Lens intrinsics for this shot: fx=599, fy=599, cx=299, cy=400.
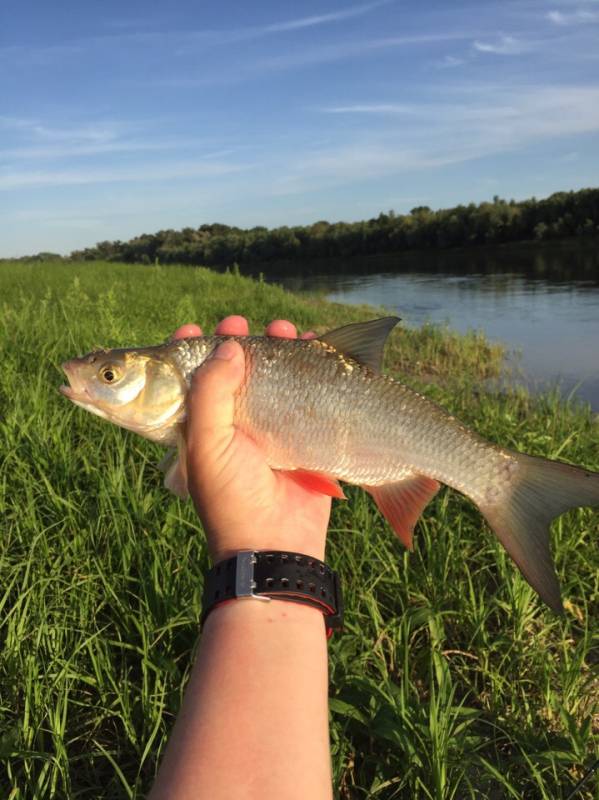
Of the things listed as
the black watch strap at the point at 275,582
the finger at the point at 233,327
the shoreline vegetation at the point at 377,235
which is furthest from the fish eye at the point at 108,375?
the shoreline vegetation at the point at 377,235

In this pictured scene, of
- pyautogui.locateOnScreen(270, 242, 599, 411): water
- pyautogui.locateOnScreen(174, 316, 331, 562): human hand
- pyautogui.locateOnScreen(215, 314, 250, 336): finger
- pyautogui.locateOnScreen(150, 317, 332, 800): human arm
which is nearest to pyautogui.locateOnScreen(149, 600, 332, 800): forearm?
pyautogui.locateOnScreen(150, 317, 332, 800): human arm

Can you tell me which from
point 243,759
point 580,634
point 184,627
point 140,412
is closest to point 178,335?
point 140,412

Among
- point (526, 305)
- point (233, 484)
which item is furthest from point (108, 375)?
point (526, 305)

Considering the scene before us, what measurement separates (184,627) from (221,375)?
48.5 inches

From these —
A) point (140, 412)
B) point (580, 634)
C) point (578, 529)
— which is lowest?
point (580, 634)

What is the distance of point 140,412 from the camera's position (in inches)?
98.9

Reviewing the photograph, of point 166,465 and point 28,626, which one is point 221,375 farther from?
point 28,626

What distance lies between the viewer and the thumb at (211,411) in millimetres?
2293

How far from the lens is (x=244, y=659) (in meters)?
1.56

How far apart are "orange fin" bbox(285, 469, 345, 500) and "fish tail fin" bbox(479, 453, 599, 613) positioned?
2.03 ft

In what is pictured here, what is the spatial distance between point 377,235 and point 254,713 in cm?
7796

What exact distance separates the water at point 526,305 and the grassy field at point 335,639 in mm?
3456

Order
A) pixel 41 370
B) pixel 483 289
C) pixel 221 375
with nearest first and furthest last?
pixel 221 375
pixel 41 370
pixel 483 289

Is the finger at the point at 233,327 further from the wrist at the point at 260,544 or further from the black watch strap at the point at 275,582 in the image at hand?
the black watch strap at the point at 275,582
